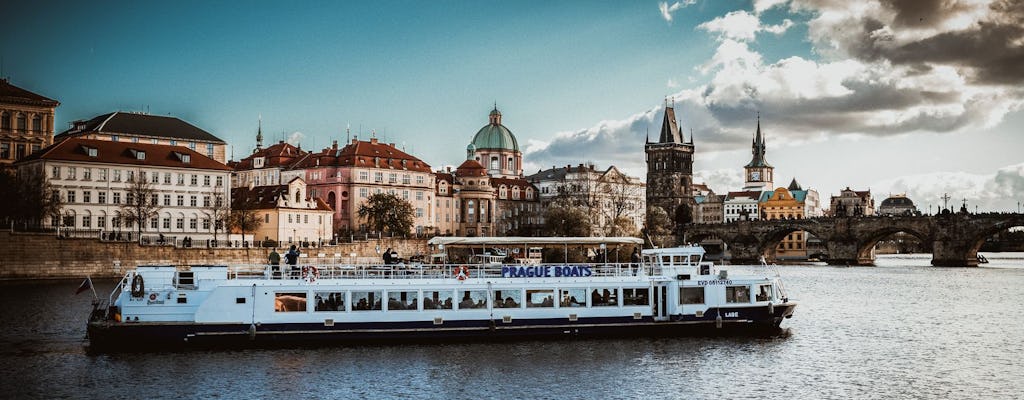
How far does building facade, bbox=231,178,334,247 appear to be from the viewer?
372 feet

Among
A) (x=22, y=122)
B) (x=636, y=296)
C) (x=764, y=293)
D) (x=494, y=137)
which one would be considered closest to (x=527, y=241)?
(x=636, y=296)

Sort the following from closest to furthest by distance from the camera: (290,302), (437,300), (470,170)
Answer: (290,302) < (437,300) < (470,170)

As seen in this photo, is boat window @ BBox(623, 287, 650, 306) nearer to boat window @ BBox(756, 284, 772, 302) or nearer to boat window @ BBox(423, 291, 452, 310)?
boat window @ BBox(756, 284, 772, 302)

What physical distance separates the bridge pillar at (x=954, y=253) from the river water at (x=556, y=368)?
8516 cm

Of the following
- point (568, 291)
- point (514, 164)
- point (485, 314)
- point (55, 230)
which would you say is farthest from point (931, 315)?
point (514, 164)

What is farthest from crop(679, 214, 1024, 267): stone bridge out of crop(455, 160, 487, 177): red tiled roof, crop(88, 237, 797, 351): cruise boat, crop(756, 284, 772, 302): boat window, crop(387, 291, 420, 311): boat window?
crop(387, 291, 420, 311): boat window

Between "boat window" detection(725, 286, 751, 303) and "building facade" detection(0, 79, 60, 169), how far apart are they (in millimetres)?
83658

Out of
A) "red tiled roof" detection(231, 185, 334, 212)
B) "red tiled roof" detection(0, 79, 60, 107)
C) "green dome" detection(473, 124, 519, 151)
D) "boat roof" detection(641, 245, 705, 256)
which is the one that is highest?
"green dome" detection(473, 124, 519, 151)

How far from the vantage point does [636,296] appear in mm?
43875

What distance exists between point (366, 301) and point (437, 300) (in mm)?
2977

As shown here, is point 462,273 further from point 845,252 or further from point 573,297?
point 845,252

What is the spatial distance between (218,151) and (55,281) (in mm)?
45511

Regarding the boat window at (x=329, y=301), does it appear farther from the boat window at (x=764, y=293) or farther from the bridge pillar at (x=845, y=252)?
the bridge pillar at (x=845, y=252)

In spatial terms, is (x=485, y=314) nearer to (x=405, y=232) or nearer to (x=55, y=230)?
(x=55, y=230)
